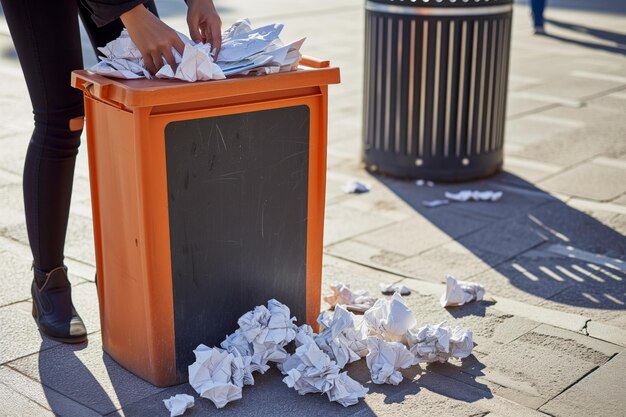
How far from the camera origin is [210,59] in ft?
9.12

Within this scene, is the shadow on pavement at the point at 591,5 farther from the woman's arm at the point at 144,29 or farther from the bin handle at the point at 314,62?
the woman's arm at the point at 144,29

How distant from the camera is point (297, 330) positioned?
3.14 meters

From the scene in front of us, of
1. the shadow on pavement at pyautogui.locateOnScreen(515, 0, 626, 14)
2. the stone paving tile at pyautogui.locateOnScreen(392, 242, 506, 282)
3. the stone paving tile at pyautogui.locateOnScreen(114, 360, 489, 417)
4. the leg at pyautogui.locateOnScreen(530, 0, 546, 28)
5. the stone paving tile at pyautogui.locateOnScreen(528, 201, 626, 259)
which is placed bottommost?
the stone paving tile at pyautogui.locateOnScreen(392, 242, 506, 282)

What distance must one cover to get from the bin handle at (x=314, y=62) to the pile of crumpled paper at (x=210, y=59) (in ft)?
0.48

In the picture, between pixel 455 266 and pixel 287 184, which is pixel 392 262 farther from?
pixel 287 184

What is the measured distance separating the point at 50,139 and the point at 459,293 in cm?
168

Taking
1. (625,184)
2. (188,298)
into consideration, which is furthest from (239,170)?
(625,184)

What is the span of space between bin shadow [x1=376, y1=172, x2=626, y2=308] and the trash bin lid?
3.96ft

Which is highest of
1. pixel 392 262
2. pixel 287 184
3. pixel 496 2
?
pixel 496 2

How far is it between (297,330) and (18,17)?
4.64 feet

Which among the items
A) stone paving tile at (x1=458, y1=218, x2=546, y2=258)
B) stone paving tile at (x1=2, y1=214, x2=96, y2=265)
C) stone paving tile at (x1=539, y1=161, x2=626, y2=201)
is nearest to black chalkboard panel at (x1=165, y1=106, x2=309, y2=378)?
stone paving tile at (x1=2, y1=214, x2=96, y2=265)

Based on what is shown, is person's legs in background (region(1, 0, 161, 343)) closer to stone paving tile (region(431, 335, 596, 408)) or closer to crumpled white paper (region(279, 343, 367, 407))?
crumpled white paper (region(279, 343, 367, 407))

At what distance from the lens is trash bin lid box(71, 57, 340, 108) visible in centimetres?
263

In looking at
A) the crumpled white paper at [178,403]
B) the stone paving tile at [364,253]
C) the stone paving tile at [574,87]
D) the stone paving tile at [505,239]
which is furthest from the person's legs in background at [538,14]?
the crumpled white paper at [178,403]
